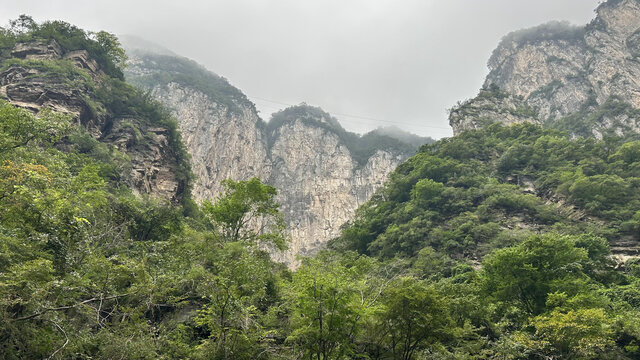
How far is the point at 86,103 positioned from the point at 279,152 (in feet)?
164

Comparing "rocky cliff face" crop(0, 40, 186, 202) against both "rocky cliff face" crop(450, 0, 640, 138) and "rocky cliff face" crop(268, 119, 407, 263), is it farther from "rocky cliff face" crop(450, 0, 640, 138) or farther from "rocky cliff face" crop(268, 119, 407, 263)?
"rocky cliff face" crop(450, 0, 640, 138)

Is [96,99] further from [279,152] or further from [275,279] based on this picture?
[279,152]

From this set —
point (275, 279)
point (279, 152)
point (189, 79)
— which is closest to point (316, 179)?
point (279, 152)

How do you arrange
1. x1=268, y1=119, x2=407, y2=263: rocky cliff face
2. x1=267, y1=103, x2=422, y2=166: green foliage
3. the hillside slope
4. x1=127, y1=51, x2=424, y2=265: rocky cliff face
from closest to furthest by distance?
the hillside slope
x1=127, y1=51, x2=424, y2=265: rocky cliff face
x1=268, y1=119, x2=407, y2=263: rocky cliff face
x1=267, y1=103, x2=422, y2=166: green foliage

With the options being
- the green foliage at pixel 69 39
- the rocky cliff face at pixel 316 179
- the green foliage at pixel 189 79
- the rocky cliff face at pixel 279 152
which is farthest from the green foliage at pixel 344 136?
the green foliage at pixel 69 39

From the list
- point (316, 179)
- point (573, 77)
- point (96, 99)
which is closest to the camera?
point (96, 99)

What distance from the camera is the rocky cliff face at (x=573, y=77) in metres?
56.8

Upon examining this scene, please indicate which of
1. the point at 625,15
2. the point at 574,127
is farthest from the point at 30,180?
the point at 625,15

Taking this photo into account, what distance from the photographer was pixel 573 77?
68812mm

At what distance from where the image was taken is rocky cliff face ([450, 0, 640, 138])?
56.8 m

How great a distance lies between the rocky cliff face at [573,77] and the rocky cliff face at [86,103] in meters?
50.4

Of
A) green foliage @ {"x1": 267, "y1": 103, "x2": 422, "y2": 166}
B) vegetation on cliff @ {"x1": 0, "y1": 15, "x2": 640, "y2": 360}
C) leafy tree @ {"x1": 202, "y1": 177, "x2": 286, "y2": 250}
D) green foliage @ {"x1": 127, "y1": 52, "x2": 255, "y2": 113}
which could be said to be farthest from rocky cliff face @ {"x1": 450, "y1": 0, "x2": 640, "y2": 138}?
green foliage @ {"x1": 127, "y1": 52, "x2": 255, "y2": 113}

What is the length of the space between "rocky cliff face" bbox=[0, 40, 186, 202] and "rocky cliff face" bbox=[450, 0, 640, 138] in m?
50.4

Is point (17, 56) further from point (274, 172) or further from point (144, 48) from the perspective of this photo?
point (144, 48)
